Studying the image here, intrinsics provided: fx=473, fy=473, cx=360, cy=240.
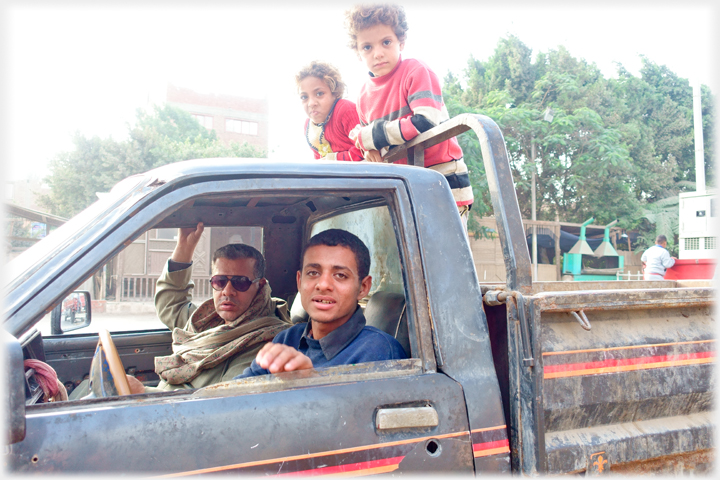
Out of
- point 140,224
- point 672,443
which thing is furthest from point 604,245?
point 140,224

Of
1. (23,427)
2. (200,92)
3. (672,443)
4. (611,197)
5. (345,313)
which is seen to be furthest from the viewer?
(200,92)

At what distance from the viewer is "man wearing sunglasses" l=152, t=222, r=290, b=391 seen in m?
2.20

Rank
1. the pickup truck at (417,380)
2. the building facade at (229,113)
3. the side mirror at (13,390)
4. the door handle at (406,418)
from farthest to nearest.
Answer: the building facade at (229,113) < the door handle at (406,418) < the pickup truck at (417,380) < the side mirror at (13,390)

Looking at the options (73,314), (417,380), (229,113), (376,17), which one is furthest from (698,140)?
(229,113)

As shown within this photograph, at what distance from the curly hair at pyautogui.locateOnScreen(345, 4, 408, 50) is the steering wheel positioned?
2.04 metres

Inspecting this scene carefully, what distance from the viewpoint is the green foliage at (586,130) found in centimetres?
1519

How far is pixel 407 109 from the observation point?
2.66 meters

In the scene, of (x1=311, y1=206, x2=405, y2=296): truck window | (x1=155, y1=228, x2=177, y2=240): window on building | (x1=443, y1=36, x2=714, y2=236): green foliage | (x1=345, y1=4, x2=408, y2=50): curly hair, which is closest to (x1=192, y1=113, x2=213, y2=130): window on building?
(x1=443, y1=36, x2=714, y2=236): green foliage

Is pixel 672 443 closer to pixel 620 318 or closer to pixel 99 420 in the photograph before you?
pixel 620 318

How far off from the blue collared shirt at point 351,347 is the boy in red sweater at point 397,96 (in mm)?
1043

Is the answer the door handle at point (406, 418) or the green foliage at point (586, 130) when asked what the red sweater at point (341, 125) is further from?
the green foliage at point (586, 130)

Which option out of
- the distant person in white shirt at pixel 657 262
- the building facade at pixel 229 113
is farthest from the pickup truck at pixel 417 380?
the building facade at pixel 229 113

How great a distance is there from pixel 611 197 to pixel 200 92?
25804 millimetres

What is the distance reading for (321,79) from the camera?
3.15 metres
